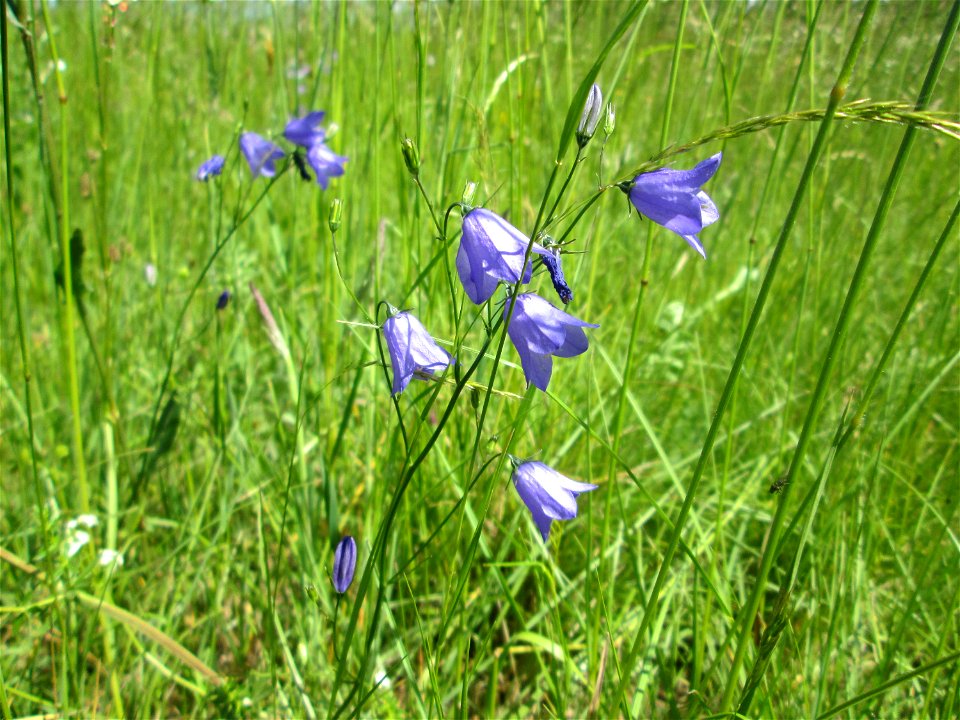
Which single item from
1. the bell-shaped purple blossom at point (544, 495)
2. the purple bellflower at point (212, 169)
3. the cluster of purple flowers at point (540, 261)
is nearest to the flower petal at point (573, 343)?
the cluster of purple flowers at point (540, 261)

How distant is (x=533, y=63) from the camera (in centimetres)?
207

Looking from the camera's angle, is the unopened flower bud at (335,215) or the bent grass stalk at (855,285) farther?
the unopened flower bud at (335,215)

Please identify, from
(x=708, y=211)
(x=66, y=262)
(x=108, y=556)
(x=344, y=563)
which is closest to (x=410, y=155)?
(x=708, y=211)

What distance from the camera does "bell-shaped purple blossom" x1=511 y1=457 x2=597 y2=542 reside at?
0.90 m

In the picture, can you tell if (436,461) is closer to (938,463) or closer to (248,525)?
(248,525)

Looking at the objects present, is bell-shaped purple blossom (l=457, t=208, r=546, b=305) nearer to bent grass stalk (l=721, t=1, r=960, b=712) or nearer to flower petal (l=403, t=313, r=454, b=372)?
flower petal (l=403, t=313, r=454, b=372)

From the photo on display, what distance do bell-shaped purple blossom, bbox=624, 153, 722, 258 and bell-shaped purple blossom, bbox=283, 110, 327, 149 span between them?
1019mm

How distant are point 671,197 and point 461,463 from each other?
1.58ft

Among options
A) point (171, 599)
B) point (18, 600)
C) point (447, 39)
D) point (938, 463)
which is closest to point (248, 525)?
point (171, 599)

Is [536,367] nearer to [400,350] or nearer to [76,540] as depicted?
[400,350]

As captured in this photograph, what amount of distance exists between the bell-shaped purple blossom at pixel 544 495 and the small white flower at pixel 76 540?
855 mm

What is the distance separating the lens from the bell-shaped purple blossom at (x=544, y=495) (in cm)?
90

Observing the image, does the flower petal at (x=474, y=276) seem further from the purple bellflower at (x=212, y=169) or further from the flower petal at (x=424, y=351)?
the purple bellflower at (x=212, y=169)

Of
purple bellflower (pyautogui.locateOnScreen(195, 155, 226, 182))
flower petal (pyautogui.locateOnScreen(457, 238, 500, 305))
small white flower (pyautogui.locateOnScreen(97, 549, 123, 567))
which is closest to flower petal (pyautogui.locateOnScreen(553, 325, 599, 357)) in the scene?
flower petal (pyautogui.locateOnScreen(457, 238, 500, 305))
